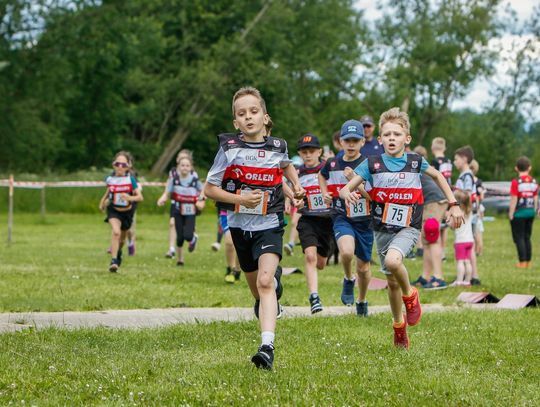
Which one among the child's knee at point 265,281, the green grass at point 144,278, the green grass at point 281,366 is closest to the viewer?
the green grass at point 281,366

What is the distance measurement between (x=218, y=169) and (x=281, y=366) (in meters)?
1.68

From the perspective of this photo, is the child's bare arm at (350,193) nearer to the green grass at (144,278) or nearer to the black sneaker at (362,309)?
the black sneaker at (362,309)

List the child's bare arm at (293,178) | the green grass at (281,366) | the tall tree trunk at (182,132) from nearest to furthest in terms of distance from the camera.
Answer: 1. the green grass at (281,366)
2. the child's bare arm at (293,178)
3. the tall tree trunk at (182,132)

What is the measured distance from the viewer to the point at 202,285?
14.6m

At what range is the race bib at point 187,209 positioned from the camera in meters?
18.0

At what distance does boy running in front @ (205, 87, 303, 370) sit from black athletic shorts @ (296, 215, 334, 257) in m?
4.07

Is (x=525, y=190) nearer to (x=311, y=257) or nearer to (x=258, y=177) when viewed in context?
(x=311, y=257)

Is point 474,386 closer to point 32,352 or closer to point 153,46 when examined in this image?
point 32,352

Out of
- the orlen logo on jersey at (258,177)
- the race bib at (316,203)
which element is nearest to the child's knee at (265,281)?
the orlen logo on jersey at (258,177)

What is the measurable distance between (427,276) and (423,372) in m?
8.11

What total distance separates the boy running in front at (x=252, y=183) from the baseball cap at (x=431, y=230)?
6752 millimetres

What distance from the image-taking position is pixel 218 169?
7773 millimetres

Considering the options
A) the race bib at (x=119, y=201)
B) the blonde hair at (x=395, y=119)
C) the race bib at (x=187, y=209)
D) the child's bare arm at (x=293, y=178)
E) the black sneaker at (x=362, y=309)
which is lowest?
the black sneaker at (x=362, y=309)

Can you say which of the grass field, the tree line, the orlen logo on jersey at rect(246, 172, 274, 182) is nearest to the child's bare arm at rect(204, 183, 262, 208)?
the orlen logo on jersey at rect(246, 172, 274, 182)
